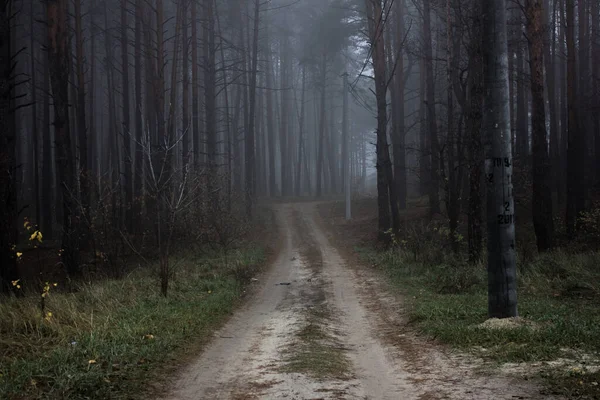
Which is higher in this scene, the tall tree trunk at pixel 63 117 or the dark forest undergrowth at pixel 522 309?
the tall tree trunk at pixel 63 117

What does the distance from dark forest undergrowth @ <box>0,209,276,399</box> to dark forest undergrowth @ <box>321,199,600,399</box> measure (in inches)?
142

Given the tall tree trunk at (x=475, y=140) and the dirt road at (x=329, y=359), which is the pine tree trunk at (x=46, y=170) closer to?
the dirt road at (x=329, y=359)

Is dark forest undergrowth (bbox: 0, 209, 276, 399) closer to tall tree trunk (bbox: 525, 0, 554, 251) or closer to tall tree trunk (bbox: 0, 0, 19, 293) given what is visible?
tall tree trunk (bbox: 0, 0, 19, 293)

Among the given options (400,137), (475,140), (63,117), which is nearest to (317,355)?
(475,140)

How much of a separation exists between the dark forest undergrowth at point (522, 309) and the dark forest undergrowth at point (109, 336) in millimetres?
3615

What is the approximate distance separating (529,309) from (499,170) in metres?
2.42

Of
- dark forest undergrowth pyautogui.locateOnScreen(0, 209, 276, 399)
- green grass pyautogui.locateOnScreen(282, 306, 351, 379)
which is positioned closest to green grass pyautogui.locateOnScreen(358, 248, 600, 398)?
green grass pyautogui.locateOnScreen(282, 306, 351, 379)

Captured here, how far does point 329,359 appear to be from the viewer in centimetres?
705

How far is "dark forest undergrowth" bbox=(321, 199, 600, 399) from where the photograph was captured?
237 inches

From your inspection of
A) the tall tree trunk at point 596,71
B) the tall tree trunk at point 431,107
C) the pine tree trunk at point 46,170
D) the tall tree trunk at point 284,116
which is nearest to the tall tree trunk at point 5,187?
the tall tree trunk at point 431,107

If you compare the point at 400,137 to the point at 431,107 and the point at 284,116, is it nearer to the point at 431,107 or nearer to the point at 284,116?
the point at 431,107

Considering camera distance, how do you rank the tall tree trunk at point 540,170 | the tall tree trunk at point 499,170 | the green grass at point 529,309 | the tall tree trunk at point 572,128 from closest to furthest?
1. the green grass at point 529,309
2. the tall tree trunk at point 499,170
3. the tall tree trunk at point 540,170
4. the tall tree trunk at point 572,128

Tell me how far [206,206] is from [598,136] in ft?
57.8

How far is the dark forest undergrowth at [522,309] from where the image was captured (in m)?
6.02
